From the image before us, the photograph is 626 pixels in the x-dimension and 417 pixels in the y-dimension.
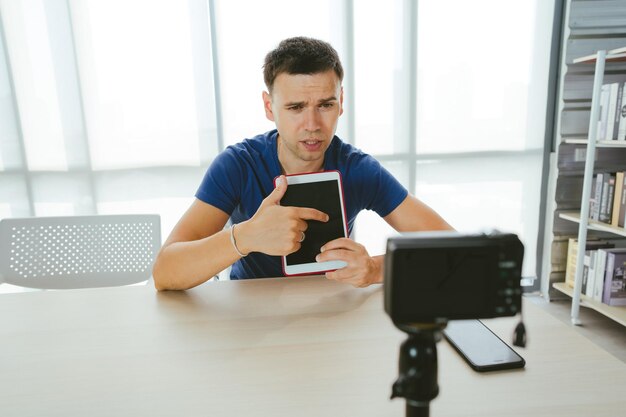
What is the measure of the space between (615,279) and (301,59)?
6.79ft

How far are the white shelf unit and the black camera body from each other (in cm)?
211

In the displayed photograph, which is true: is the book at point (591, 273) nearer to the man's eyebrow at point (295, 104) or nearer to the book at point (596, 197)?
the book at point (596, 197)

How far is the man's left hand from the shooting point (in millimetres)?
893

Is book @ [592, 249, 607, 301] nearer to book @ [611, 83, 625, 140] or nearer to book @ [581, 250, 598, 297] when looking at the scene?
book @ [581, 250, 598, 297]

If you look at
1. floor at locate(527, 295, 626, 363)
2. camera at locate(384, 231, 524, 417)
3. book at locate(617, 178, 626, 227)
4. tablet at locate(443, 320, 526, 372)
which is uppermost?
camera at locate(384, 231, 524, 417)

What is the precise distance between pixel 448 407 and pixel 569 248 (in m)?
→ 2.33

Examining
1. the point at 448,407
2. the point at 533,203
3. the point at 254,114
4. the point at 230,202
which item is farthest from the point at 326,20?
the point at 448,407

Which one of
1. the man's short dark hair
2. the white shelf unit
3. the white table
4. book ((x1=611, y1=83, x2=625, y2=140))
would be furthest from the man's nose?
book ((x1=611, y1=83, x2=625, y2=140))

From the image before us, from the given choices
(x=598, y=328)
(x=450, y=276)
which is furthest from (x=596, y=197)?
(x=450, y=276)

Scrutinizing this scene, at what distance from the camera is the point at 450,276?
12.1 inches

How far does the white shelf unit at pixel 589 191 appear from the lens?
77.9 inches

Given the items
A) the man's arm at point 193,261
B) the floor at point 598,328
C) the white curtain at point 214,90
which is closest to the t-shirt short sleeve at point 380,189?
the man's arm at point 193,261

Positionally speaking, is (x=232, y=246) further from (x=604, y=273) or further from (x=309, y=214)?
(x=604, y=273)

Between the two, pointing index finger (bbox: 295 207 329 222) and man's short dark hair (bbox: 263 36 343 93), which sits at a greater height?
man's short dark hair (bbox: 263 36 343 93)
